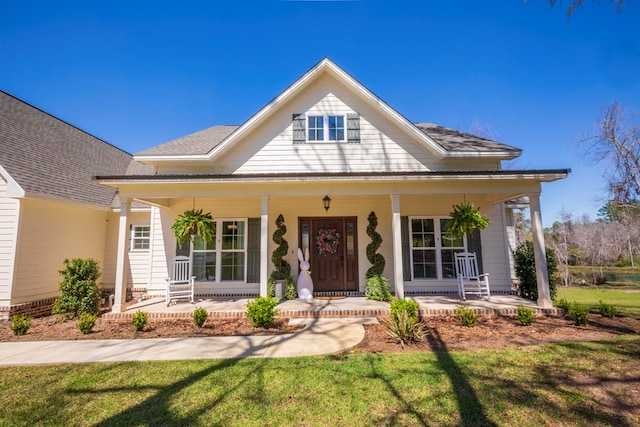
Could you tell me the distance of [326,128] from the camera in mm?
9180

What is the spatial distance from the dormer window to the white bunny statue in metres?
3.59

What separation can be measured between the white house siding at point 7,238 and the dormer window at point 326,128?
7.53 meters

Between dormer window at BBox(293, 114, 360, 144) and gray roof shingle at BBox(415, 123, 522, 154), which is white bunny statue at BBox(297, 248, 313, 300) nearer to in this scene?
dormer window at BBox(293, 114, 360, 144)

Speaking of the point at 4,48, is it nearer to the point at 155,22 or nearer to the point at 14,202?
the point at 155,22

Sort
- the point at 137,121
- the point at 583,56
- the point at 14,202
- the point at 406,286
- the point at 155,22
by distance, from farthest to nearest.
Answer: the point at 137,121 → the point at 583,56 → the point at 155,22 → the point at 406,286 → the point at 14,202

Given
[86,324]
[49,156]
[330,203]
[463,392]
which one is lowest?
[463,392]

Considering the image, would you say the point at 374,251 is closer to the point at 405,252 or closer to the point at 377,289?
the point at 405,252

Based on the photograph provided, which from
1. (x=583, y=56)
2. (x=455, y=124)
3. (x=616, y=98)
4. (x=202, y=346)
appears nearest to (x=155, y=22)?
(x=202, y=346)

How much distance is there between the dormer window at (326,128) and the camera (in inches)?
359

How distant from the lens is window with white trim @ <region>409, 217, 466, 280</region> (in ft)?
29.8

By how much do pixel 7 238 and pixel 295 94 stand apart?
8458 mm

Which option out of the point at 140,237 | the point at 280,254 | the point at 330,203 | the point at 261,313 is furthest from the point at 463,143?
the point at 140,237

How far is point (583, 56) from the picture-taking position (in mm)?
10562

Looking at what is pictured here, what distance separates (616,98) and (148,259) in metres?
25.2
